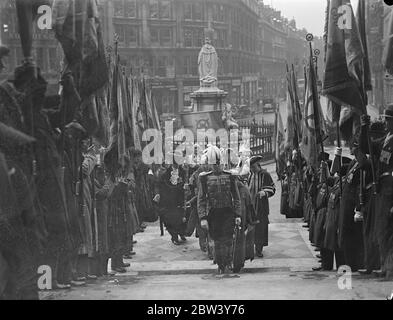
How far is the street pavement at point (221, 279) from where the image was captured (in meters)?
6.00

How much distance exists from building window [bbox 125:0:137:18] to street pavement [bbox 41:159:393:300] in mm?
3806

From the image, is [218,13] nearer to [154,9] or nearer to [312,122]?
[154,9]

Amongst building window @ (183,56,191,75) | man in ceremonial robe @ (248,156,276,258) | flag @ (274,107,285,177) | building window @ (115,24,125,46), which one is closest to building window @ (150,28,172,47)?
building window @ (115,24,125,46)

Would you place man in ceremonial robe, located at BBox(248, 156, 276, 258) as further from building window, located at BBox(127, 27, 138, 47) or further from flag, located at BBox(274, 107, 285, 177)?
building window, located at BBox(127, 27, 138, 47)

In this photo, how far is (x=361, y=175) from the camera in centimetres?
671

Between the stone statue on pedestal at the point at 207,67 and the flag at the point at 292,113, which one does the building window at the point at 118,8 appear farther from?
the flag at the point at 292,113

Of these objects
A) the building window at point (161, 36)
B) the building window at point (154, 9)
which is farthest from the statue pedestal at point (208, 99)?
→ the building window at point (154, 9)

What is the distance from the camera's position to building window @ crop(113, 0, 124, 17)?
8530 millimetres

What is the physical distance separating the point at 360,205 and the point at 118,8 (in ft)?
15.3

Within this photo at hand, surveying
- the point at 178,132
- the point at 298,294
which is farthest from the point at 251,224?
the point at 178,132

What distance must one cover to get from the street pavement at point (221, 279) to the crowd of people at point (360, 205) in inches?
11.1

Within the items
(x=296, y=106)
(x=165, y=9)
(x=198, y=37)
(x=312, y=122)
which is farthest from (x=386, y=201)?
(x=198, y=37)

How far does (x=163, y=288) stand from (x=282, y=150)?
6.20 meters
